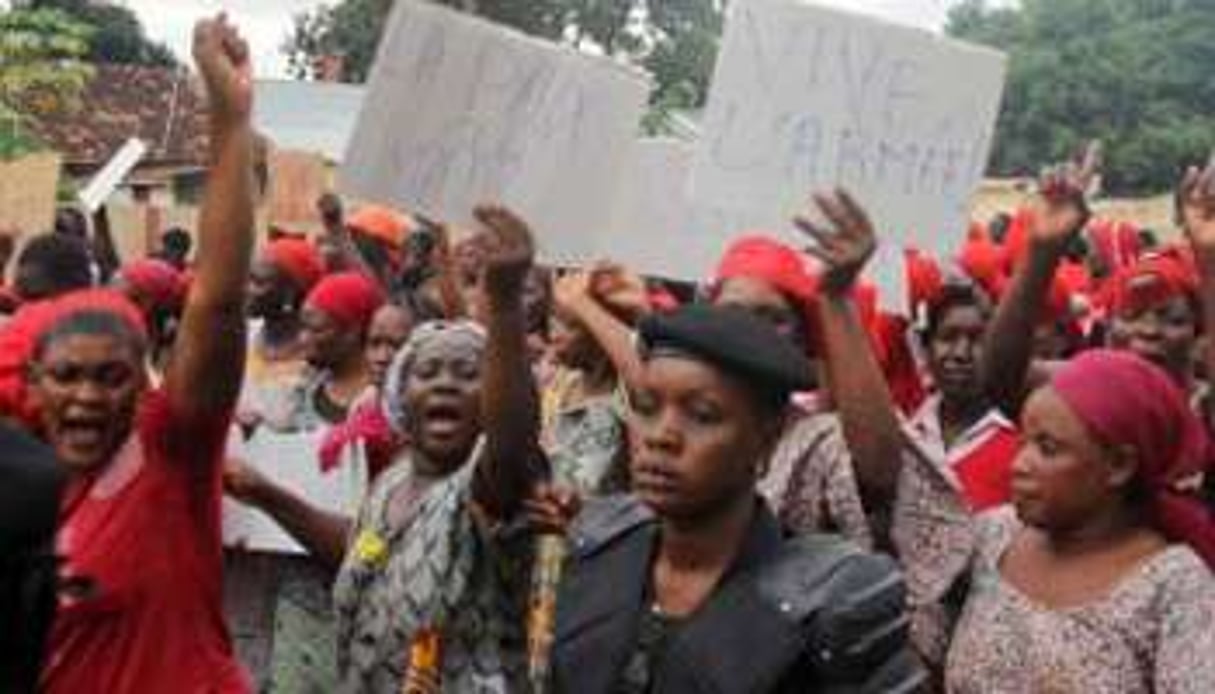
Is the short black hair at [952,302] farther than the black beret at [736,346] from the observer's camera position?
Yes

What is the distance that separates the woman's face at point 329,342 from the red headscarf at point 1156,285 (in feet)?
7.40

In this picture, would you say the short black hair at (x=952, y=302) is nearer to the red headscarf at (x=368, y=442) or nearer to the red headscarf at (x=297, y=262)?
the red headscarf at (x=368, y=442)

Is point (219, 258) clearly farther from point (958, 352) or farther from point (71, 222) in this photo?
point (71, 222)

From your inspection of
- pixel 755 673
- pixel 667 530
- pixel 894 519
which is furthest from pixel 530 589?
pixel 755 673

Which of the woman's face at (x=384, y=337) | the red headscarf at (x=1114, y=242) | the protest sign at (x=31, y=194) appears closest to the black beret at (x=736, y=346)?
the woman's face at (x=384, y=337)

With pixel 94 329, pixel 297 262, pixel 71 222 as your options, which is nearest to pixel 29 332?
pixel 94 329

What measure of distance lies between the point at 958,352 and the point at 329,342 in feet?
6.45

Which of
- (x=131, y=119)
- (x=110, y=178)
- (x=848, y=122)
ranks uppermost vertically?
(x=848, y=122)

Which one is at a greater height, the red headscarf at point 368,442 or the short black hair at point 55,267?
the red headscarf at point 368,442

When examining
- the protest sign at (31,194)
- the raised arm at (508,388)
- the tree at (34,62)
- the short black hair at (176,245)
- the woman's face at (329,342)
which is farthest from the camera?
the tree at (34,62)

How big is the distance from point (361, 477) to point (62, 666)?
1.65m

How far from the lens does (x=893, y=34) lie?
5027 mm

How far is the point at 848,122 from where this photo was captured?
16.3 ft

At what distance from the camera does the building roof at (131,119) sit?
125ft
